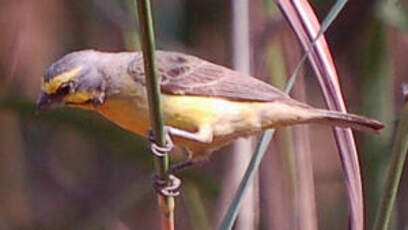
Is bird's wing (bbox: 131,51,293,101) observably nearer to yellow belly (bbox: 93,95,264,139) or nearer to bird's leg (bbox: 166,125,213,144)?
yellow belly (bbox: 93,95,264,139)

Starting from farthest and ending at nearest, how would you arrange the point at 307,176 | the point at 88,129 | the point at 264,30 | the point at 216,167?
the point at 216,167, the point at 88,129, the point at 264,30, the point at 307,176

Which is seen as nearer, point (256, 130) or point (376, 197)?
point (256, 130)

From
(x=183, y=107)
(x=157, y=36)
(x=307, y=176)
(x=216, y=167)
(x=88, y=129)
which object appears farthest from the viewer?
(x=216, y=167)

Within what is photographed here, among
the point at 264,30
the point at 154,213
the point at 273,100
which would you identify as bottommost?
the point at 154,213

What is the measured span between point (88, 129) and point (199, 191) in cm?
38

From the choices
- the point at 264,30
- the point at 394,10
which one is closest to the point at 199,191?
the point at 264,30

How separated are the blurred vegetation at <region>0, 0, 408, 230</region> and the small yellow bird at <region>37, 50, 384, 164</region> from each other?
0.88 feet

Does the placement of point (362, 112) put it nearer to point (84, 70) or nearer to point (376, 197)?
point (376, 197)

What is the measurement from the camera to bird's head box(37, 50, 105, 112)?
7.95 feet

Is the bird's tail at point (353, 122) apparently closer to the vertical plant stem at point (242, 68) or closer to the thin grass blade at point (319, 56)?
the thin grass blade at point (319, 56)

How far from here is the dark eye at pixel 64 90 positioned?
244 cm

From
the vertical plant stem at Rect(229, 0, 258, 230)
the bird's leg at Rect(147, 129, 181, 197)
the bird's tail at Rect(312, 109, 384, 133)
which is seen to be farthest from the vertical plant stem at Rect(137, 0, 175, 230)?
the vertical plant stem at Rect(229, 0, 258, 230)

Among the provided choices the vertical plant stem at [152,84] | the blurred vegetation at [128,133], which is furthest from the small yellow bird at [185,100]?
the vertical plant stem at [152,84]

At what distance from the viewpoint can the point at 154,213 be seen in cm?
366
